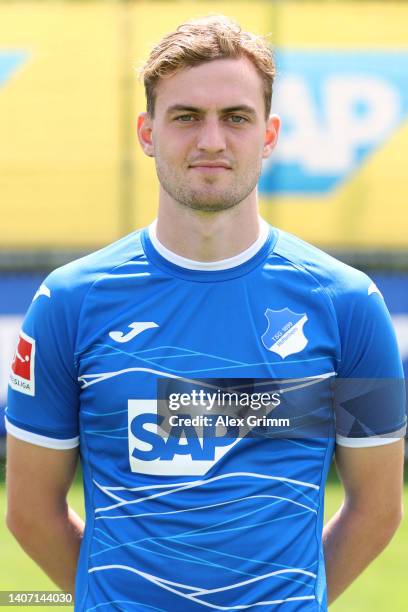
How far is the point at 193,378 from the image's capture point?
8.06 feet

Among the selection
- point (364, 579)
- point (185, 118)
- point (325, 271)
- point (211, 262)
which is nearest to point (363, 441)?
point (325, 271)

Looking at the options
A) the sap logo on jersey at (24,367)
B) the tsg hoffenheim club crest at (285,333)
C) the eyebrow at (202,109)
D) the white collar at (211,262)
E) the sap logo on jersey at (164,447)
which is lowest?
the sap logo on jersey at (164,447)

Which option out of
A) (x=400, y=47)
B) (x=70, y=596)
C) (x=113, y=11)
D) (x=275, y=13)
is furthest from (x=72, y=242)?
(x=70, y=596)

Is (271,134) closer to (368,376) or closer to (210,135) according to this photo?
(210,135)

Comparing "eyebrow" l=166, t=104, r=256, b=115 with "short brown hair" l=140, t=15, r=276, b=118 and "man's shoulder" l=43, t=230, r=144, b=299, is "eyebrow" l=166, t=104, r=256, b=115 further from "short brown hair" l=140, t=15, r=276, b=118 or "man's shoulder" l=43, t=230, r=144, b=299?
"man's shoulder" l=43, t=230, r=144, b=299

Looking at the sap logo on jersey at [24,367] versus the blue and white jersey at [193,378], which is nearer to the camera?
the blue and white jersey at [193,378]

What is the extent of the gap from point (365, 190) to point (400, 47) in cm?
103

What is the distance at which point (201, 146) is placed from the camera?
95.3 inches

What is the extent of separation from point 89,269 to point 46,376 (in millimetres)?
255

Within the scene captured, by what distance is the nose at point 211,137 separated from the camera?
2.41m

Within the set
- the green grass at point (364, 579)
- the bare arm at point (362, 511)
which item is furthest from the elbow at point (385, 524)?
the green grass at point (364, 579)

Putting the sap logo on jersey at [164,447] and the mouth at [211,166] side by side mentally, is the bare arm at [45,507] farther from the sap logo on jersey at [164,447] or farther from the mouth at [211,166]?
the mouth at [211,166]

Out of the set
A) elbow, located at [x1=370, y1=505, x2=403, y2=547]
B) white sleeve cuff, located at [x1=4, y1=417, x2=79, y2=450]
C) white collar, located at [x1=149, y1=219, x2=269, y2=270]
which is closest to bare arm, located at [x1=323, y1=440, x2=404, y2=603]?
elbow, located at [x1=370, y1=505, x2=403, y2=547]

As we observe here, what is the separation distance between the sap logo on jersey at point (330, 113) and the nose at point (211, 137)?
555cm
